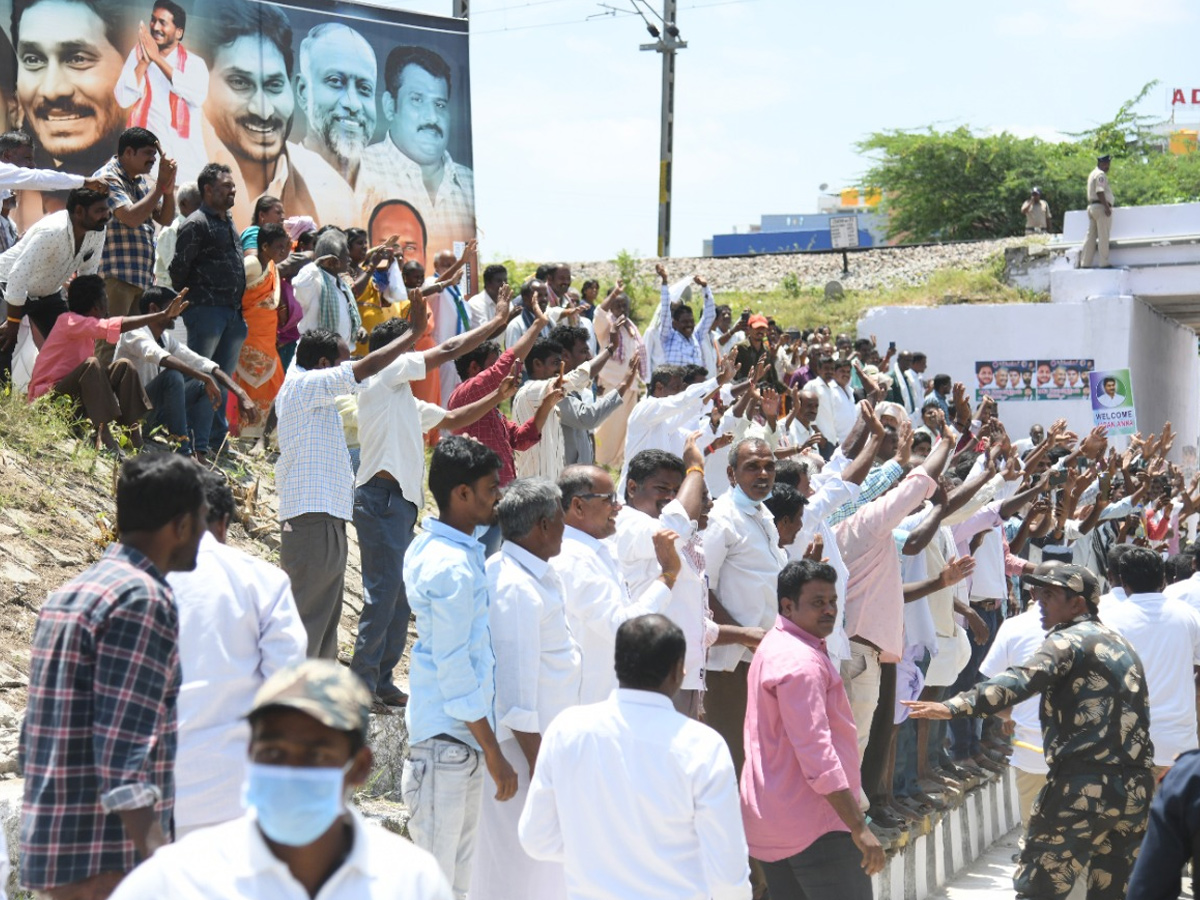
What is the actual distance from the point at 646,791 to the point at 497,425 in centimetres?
415

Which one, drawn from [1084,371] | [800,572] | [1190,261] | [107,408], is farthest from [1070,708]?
[1190,261]

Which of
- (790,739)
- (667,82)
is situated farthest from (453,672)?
(667,82)

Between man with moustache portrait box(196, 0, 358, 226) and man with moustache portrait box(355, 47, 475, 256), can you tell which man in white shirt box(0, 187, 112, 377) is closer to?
man with moustache portrait box(196, 0, 358, 226)

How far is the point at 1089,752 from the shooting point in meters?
6.05

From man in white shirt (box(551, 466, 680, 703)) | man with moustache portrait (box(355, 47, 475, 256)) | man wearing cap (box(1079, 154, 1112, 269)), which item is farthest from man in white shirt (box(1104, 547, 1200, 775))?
man wearing cap (box(1079, 154, 1112, 269))

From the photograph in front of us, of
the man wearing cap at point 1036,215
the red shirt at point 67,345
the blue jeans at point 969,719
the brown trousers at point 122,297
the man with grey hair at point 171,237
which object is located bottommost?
the blue jeans at point 969,719

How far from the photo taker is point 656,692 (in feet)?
14.0

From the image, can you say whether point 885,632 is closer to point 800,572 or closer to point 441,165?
point 800,572

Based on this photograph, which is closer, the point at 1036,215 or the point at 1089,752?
the point at 1089,752

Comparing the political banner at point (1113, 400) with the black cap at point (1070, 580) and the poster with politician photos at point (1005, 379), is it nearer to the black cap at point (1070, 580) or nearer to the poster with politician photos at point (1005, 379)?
the poster with politician photos at point (1005, 379)

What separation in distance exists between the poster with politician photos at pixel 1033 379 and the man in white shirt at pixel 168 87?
13138mm

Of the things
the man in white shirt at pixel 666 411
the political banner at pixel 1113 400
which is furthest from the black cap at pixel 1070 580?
the political banner at pixel 1113 400

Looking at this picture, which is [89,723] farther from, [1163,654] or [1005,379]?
[1005,379]

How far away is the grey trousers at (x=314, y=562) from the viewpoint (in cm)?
674
